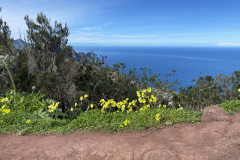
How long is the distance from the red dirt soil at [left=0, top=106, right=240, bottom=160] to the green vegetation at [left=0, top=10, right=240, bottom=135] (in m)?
0.29

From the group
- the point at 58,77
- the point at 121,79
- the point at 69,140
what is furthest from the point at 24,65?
the point at 69,140

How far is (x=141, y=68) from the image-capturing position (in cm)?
1125

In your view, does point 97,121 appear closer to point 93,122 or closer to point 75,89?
point 93,122

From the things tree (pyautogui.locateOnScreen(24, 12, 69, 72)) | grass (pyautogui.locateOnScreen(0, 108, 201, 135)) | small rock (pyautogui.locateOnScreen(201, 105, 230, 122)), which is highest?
tree (pyautogui.locateOnScreen(24, 12, 69, 72))

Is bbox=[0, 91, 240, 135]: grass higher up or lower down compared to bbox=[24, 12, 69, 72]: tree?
lower down

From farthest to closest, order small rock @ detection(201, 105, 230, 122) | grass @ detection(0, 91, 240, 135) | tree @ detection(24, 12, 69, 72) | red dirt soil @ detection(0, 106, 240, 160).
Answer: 1. tree @ detection(24, 12, 69, 72)
2. grass @ detection(0, 91, 240, 135)
3. small rock @ detection(201, 105, 230, 122)
4. red dirt soil @ detection(0, 106, 240, 160)

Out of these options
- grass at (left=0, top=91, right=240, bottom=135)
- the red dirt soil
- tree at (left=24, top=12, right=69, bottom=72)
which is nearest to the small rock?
the red dirt soil

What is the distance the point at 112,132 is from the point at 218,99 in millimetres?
9415

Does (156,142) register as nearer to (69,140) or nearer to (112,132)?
(112,132)

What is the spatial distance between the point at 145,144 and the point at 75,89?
5792mm

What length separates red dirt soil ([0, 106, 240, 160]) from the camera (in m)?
2.83

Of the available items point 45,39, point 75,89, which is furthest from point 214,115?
point 45,39

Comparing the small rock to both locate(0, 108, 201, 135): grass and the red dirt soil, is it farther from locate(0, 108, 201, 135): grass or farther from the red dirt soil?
locate(0, 108, 201, 135): grass

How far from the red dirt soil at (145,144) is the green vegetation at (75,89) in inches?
11.5
